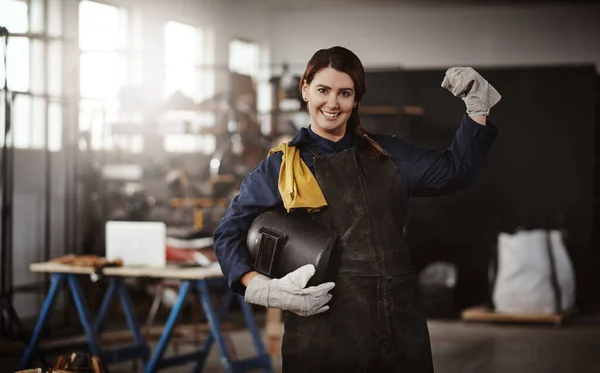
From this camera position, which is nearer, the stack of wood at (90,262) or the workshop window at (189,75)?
the stack of wood at (90,262)

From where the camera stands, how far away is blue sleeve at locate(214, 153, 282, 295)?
8.46ft

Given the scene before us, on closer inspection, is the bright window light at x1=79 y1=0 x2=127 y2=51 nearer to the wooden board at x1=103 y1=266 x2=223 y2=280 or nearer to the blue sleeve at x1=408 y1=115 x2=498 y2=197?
the wooden board at x1=103 y1=266 x2=223 y2=280

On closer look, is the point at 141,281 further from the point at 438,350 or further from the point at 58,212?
the point at 438,350

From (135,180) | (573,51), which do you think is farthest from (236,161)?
(573,51)

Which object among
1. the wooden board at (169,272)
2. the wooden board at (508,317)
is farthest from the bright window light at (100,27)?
the wooden board at (508,317)

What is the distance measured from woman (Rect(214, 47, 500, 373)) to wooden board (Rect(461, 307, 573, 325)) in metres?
5.36

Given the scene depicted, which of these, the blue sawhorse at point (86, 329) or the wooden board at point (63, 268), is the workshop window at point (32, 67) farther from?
the blue sawhorse at point (86, 329)

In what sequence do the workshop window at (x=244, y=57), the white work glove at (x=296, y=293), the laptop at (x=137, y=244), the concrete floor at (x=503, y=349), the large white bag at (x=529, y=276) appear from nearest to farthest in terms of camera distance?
the white work glove at (x=296, y=293) → the laptop at (x=137, y=244) → the concrete floor at (x=503, y=349) → the large white bag at (x=529, y=276) → the workshop window at (x=244, y=57)

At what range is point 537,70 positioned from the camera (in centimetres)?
869

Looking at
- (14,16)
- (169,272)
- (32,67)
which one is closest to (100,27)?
(32,67)

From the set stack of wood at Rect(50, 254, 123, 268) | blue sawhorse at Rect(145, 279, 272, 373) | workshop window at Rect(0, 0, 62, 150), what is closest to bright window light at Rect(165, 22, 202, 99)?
workshop window at Rect(0, 0, 62, 150)

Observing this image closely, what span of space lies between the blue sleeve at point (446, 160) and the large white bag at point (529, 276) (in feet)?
17.6

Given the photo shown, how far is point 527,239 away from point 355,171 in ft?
18.3

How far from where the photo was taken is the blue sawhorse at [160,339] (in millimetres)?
4762
